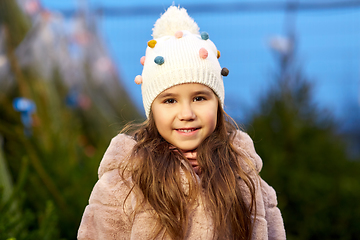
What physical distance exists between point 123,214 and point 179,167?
315 mm

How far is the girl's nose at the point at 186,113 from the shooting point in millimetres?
1669

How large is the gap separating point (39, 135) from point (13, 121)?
38cm

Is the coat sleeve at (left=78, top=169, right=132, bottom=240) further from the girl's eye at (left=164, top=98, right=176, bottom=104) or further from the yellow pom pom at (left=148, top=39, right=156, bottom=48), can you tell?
the yellow pom pom at (left=148, top=39, right=156, bottom=48)

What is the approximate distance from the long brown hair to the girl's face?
0.22 ft

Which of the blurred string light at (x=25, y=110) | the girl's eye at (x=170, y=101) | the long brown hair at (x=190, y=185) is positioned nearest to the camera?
the long brown hair at (x=190, y=185)

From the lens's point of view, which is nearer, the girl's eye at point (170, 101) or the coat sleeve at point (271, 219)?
the girl's eye at point (170, 101)

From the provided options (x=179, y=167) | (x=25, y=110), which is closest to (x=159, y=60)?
(x=179, y=167)

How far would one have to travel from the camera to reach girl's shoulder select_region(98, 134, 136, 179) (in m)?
1.83

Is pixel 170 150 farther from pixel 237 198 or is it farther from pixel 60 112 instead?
pixel 60 112

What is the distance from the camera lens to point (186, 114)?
167 centimetres

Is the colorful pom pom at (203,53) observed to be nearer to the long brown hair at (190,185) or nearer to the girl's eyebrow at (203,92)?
the girl's eyebrow at (203,92)

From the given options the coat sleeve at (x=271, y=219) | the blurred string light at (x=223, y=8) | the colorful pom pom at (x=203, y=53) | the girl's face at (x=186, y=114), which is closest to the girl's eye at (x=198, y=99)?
the girl's face at (x=186, y=114)

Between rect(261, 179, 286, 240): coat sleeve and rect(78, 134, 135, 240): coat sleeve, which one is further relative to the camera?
rect(261, 179, 286, 240): coat sleeve

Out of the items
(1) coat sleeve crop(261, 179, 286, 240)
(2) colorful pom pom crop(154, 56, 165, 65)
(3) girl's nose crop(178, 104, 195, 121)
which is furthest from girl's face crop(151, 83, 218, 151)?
(1) coat sleeve crop(261, 179, 286, 240)
